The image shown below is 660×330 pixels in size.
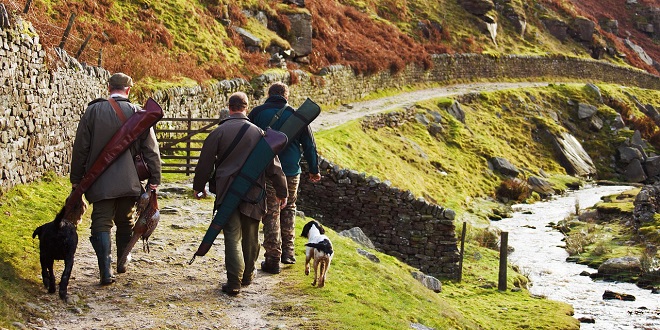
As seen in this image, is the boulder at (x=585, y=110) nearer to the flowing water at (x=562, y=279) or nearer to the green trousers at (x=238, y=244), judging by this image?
the flowing water at (x=562, y=279)

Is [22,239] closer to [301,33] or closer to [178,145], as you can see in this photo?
[178,145]

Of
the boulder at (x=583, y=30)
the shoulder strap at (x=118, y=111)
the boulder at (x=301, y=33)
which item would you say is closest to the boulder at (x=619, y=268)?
the shoulder strap at (x=118, y=111)

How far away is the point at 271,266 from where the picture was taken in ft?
34.7

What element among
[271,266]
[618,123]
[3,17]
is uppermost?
[618,123]

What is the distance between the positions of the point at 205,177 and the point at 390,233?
1064 cm

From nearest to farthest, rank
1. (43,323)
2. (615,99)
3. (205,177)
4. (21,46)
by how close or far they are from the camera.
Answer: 1. (43,323)
2. (205,177)
3. (21,46)
4. (615,99)

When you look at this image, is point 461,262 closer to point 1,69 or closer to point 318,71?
point 1,69

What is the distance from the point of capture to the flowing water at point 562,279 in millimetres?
17500

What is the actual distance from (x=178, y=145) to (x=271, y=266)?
11.4m

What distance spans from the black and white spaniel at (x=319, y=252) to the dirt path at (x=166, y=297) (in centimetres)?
48

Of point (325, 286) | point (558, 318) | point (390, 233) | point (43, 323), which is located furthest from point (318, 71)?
point (43, 323)

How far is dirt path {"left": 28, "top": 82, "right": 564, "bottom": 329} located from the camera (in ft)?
27.3

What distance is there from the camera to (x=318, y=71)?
120 ft

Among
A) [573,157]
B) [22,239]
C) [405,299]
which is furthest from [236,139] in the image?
[573,157]
